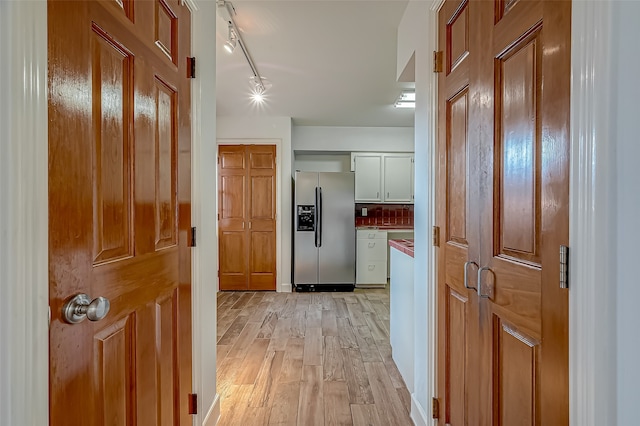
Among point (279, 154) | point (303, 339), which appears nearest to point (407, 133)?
point (279, 154)

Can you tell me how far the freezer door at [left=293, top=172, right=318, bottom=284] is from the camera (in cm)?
488

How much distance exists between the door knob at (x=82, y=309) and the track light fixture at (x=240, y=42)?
80.6 inches

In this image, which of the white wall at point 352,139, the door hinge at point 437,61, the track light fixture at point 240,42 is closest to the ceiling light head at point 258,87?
the track light fixture at point 240,42

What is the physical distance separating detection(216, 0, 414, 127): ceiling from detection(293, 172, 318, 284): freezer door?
0.95 meters

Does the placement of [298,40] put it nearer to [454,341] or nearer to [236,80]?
[236,80]

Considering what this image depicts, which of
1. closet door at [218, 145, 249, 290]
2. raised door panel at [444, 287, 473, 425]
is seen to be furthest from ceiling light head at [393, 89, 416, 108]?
raised door panel at [444, 287, 473, 425]

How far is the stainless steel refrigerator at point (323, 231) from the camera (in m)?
4.88

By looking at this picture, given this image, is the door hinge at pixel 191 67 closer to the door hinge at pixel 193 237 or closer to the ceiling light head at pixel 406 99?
the door hinge at pixel 193 237

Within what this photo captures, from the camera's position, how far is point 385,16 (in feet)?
7.80

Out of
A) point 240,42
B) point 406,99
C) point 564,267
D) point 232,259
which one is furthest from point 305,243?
point 564,267

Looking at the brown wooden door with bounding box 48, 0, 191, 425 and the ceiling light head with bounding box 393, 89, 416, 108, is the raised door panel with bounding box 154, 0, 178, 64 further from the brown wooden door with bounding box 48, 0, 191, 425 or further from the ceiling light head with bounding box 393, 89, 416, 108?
the ceiling light head with bounding box 393, 89, 416, 108

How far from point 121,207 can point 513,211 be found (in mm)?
1109

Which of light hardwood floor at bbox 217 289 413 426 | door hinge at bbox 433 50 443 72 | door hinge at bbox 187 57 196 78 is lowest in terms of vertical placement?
light hardwood floor at bbox 217 289 413 426

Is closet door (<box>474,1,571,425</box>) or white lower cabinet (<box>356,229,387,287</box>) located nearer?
closet door (<box>474,1,571,425</box>)
